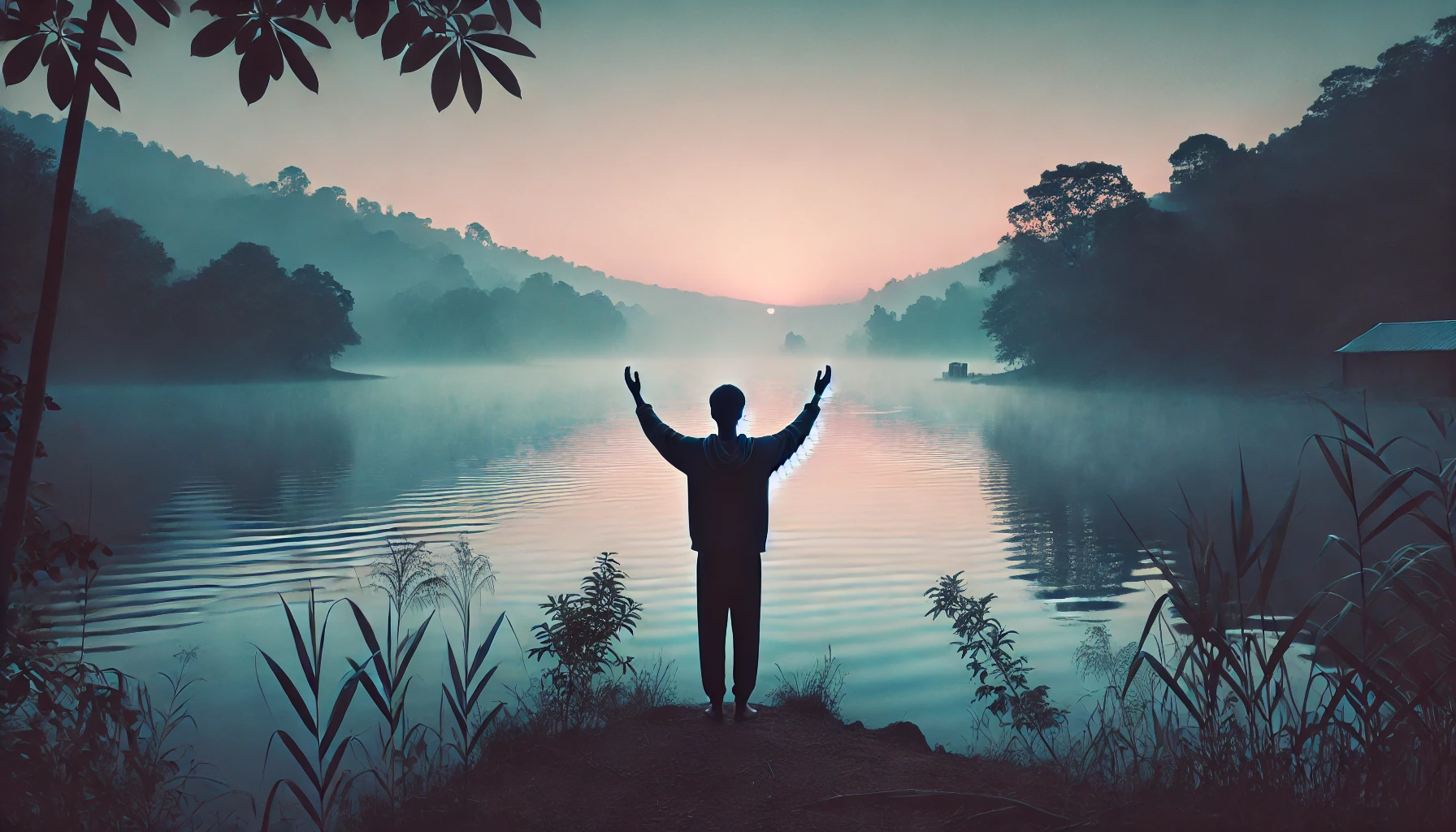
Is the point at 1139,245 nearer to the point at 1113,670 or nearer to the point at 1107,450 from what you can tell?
the point at 1107,450

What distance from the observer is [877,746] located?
15.1ft

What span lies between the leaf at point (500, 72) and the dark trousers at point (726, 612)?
2842 mm

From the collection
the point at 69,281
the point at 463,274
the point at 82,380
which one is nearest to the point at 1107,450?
the point at 69,281

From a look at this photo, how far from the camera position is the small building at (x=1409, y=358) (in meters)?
26.8

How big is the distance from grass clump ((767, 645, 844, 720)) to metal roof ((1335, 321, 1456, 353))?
3046 centimetres

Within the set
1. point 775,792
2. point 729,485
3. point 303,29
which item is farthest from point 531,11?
point 775,792

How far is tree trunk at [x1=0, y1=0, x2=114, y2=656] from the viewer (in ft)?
8.26

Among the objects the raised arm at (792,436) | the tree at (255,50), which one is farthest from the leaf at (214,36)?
the raised arm at (792,436)

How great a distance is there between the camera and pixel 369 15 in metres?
2.55

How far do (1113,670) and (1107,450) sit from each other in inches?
747

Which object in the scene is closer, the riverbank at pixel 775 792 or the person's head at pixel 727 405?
the riverbank at pixel 775 792

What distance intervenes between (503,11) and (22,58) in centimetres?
179

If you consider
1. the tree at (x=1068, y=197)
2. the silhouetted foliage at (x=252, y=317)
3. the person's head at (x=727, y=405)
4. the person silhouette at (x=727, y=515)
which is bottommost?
the person silhouette at (x=727, y=515)

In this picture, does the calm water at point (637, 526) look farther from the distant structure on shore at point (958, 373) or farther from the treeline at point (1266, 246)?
the distant structure on shore at point (958, 373)
